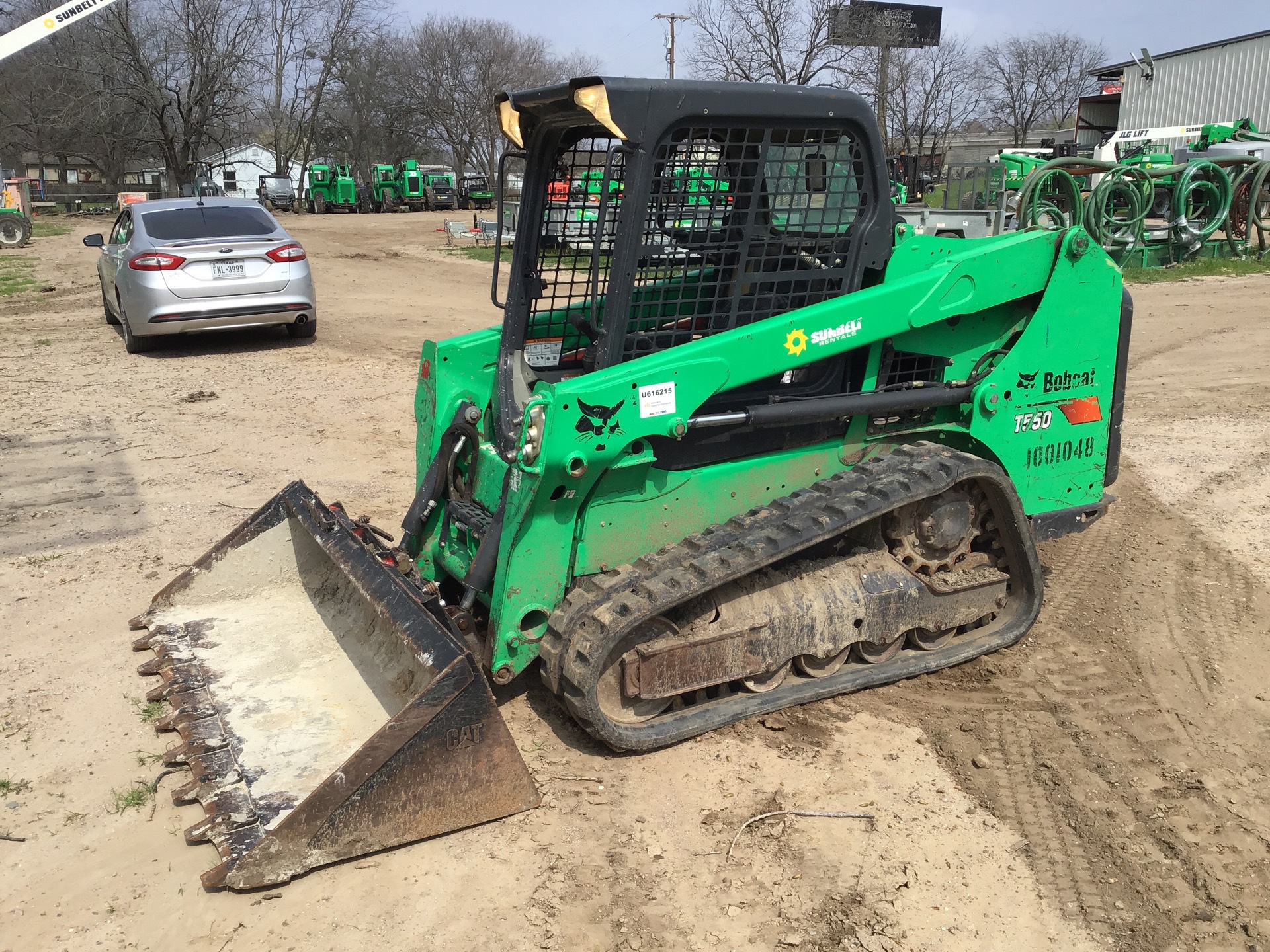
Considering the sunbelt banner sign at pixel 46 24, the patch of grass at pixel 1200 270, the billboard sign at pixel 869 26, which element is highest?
the billboard sign at pixel 869 26

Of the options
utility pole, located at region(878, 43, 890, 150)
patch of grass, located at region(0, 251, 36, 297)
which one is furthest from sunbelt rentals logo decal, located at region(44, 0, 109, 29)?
utility pole, located at region(878, 43, 890, 150)

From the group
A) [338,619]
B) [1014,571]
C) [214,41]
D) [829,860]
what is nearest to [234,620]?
[338,619]

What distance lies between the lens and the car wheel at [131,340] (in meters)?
10.7

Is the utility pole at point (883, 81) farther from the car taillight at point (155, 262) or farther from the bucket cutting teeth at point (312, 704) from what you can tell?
the bucket cutting teeth at point (312, 704)

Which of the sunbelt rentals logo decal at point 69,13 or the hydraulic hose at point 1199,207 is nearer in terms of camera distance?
the sunbelt rentals logo decal at point 69,13

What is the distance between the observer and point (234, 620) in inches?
176

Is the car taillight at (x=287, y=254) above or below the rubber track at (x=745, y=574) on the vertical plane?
above

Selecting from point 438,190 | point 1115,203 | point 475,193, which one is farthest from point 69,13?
point 475,193

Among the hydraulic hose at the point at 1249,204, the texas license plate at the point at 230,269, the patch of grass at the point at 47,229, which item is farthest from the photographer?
the patch of grass at the point at 47,229

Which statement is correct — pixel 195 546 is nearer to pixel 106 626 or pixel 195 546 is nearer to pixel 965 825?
pixel 106 626

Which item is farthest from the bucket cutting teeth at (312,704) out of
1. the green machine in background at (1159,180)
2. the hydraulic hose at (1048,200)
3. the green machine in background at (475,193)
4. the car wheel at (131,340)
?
the green machine in background at (475,193)

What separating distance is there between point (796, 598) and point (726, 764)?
2.13 feet

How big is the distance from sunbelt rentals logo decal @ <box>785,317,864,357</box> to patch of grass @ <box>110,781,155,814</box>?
8.54 ft

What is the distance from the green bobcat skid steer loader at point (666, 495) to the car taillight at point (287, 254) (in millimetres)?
6687
